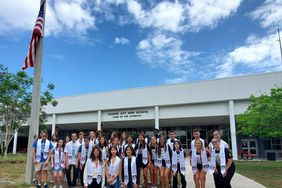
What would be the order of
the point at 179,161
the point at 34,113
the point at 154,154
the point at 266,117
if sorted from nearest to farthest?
1. the point at 179,161
2. the point at 154,154
3. the point at 34,113
4. the point at 266,117

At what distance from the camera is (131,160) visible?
258 inches

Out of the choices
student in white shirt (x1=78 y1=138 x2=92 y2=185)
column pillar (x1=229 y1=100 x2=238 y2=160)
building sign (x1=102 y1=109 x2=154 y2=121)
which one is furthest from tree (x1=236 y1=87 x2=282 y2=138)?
building sign (x1=102 y1=109 x2=154 y2=121)

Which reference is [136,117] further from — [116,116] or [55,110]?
[55,110]

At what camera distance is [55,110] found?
3144cm

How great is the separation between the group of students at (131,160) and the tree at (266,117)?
8131 millimetres

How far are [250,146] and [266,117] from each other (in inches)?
612

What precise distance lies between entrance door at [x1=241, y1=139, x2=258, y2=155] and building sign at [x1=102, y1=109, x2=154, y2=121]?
10.8 m

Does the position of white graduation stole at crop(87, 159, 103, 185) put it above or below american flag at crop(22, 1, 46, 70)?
below

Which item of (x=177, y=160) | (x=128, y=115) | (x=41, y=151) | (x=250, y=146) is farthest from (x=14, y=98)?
(x=250, y=146)

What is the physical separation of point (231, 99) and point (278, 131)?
904cm

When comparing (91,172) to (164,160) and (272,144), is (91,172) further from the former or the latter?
(272,144)

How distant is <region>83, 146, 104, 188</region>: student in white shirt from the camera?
585 centimetres

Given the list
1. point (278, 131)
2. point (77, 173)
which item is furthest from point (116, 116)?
point (77, 173)

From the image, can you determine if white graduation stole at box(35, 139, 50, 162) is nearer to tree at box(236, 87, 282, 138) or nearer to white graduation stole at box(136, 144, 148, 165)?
white graduation stole at box(136, 144, 148, 165)
